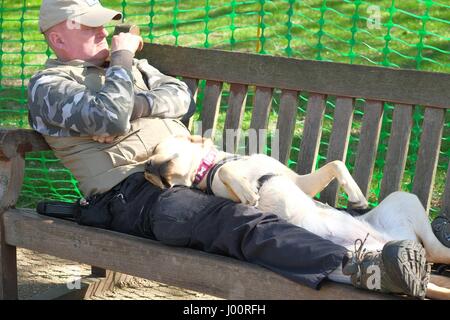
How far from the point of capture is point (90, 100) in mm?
3793

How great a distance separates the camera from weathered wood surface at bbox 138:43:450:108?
3.90 m

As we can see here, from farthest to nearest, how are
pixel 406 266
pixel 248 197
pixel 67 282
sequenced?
pixel 67 282, pixel 248 197, pixel 406 266

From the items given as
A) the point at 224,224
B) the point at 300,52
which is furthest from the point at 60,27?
the point at 300,52

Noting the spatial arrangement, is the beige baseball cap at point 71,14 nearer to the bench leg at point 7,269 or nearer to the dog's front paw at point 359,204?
the bench leg at point 7,269

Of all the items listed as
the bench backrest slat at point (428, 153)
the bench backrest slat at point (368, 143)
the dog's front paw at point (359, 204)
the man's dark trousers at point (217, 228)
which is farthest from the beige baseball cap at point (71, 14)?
the bench backrest slat at point (428, 153)

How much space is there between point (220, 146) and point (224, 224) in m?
1.02

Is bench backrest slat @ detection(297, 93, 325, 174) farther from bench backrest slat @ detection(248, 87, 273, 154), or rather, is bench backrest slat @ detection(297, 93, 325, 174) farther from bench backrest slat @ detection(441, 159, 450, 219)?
bench backrest slat @ detection(441, 159, 450, 219)

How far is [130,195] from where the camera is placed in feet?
12.6

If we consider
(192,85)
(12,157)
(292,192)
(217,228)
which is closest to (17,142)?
(12,157)

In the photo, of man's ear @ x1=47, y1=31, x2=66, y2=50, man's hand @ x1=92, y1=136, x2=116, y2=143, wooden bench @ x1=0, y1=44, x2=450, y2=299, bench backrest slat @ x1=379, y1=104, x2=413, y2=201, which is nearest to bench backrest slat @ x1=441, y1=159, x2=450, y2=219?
wooden bench @ x1=0, y1=44, x2=450, y2=299

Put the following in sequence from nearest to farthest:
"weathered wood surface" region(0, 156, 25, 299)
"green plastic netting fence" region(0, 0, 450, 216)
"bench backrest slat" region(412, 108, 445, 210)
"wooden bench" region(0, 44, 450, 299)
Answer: "wooden bench" region(0, 44, 450, 299), "bench backrest slat" region(412, 108, 445, 210), "weathered wood surface" region(0, 156, 25, 299), "green plastic netting fence" region(0, 0, 450, 216)

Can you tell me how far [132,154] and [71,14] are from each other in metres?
0.77

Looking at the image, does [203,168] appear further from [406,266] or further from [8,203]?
[406,266]

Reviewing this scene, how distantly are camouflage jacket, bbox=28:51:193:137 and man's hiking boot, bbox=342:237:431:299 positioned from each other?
134cm
